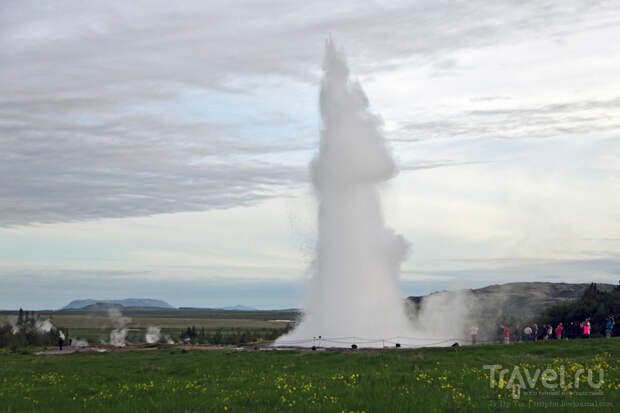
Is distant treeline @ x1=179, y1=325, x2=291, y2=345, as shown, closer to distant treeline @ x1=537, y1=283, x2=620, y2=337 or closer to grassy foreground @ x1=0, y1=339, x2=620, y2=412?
distant treeline @ x1=537, y1=283, x2=620, y2=337

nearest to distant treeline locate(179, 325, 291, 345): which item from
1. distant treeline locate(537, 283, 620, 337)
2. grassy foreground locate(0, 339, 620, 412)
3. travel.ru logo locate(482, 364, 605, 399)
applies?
distant treeline locate(537, 283, 620, 337)

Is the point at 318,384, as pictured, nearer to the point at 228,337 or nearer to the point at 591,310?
the point at 591,310

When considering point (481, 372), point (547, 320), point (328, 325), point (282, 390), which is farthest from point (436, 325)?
point (282, 390)

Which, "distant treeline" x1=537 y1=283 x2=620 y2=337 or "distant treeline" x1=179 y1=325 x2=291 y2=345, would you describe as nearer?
"distant treeline" x1=537 y1=283 x2=620 y2=337

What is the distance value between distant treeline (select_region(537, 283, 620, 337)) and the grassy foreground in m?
41.5

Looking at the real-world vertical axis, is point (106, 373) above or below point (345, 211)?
below

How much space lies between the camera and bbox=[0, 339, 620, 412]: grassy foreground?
1850 centimetres

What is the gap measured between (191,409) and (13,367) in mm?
22596

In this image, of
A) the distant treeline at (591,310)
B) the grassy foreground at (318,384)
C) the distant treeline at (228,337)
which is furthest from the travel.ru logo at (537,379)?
the distant treeline at (228,337)

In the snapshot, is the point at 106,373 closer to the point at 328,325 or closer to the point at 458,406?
the point at 458,406

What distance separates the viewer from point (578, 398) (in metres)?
18.7

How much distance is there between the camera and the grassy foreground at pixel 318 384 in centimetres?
1850

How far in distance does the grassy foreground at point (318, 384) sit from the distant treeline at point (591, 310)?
41469mm

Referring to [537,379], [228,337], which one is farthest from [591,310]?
[537,379]
